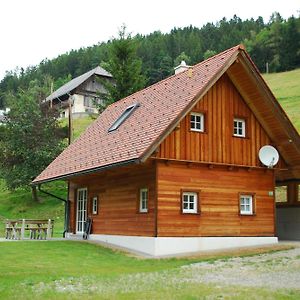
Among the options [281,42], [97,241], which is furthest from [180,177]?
[281,42]

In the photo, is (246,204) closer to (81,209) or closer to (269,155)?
(269,155)

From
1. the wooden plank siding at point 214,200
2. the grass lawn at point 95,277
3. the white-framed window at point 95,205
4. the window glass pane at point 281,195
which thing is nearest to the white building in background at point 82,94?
the window glass pane at point 281,195

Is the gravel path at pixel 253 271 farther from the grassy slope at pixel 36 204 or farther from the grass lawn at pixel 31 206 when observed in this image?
the grass lawn at pixel 31 206

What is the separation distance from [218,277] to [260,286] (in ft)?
4.97

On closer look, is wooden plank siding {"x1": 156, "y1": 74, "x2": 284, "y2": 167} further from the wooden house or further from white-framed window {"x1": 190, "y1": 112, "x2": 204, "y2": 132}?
white-framed window {"x1": 190, "y1": 112, "x2": 204, "y2": 132}

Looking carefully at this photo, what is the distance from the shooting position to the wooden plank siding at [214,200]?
659 inches

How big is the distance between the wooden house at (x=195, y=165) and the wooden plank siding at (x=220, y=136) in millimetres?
36

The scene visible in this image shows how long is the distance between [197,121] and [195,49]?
275 ft

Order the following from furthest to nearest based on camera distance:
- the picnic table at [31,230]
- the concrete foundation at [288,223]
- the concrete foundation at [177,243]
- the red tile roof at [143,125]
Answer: the concrete foundation at [288,223]
the picnic table at [31,230]
the red tile roof at [143,125]
the concrete foundation at [177,243]

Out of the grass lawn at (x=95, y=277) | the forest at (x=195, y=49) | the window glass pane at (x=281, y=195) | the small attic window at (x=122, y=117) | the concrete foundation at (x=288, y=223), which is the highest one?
the forest at (x=195, y=49)

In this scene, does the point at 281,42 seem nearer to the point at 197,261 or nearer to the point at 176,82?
the point at 176,82

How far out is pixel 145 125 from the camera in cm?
1778

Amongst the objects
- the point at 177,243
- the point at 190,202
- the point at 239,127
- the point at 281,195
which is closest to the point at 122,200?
the point at 190,202

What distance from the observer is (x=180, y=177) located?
17.2 metres
